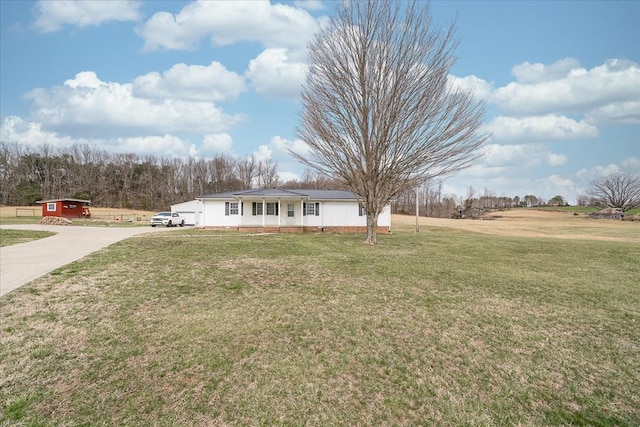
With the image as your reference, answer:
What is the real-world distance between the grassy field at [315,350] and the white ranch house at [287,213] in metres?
18.4

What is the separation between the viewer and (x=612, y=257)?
13.4m

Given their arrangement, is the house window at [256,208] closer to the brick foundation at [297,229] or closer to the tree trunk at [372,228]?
the brick foundation at [297,229]

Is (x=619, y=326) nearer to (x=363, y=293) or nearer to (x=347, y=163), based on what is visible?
(x=363, y=293)

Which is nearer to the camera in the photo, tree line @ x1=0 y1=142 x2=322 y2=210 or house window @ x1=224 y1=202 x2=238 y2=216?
house window @ x1=224 y1=202 x2=238 y2=216

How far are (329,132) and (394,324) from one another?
11.4 m

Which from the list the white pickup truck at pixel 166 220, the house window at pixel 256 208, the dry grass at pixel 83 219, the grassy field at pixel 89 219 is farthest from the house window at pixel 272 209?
the dry grass at pixel 83 219

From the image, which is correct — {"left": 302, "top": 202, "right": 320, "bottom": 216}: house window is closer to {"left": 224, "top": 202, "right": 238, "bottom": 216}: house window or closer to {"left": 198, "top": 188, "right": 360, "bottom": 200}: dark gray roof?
{"left": 198, "top": 188, "right": 360, "bottom": 200}: dark gray roof

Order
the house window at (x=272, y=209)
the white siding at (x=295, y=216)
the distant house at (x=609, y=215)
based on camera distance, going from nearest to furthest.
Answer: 1. the white siding at (x=295, y=216)
2. the house window at (x=272, y=209)
3. the distant house at (x=609, y=215)

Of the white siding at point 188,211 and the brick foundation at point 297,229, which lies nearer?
the brick foundation at point 297,229

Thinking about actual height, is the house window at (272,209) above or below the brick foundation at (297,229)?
above

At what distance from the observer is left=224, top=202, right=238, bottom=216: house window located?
90.4ft

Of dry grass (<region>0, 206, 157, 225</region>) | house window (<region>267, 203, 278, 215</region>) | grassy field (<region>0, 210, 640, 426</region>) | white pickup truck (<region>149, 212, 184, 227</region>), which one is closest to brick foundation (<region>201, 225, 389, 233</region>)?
house window (<region>267, 203, 278, 215</region>)

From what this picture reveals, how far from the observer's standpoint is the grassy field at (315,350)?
12.0ft

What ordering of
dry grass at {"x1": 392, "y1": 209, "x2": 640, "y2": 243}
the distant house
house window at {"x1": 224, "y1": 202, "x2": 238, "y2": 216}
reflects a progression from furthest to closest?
the distant house, house window at {"x1": 224, "y1": 202, "x2": 238, "y2": 216}, dry grass at {"x1": 392, "y1": 209, "x2": 640, "y2": 243}
